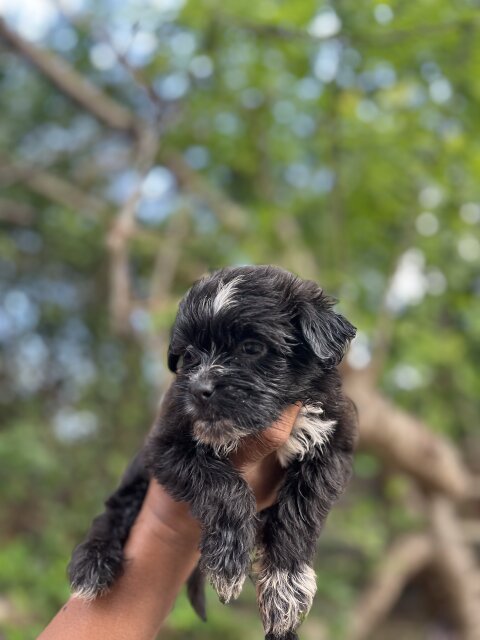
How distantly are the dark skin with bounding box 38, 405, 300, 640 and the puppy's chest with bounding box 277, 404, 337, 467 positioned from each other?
86mm

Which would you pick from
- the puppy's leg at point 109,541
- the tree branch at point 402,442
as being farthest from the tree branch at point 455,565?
the puppy's leg at point 109,541

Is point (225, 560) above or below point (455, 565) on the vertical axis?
above

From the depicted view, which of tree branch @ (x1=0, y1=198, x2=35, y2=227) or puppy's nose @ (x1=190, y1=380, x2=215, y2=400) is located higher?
puppy's nose @ (x1=190, y1=380, x2=215, y2=400)

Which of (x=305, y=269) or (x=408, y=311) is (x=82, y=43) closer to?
(x=305, y=269)

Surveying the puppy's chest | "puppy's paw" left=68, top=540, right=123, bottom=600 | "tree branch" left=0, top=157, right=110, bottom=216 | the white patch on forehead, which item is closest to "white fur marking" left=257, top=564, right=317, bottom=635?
the puppy's chest

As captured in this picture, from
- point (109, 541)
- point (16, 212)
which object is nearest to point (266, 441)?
point (109, 541)

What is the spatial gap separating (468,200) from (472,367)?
151 inches

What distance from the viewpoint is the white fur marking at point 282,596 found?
189 cm

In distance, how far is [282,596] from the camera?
1.89m

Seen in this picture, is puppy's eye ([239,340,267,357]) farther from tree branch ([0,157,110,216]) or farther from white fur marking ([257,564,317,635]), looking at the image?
tree branch ([0,157,110,216])

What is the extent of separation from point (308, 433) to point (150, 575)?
0.73m

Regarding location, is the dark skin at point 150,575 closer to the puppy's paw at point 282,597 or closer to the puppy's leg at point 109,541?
the puppy's leg at point 109,541

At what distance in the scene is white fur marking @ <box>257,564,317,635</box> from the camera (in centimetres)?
189

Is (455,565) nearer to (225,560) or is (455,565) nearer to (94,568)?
(94,568)
